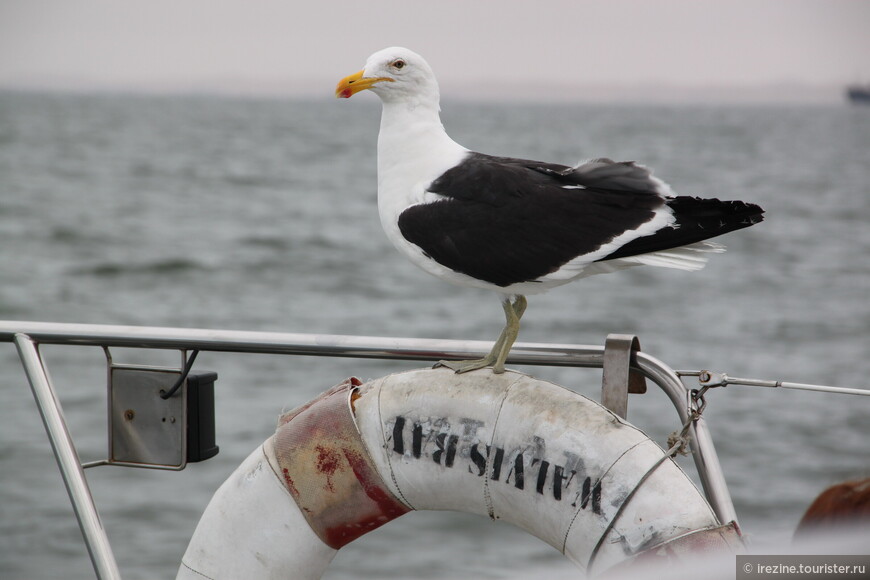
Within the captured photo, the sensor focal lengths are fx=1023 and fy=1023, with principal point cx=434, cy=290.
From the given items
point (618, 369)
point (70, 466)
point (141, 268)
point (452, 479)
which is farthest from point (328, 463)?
point (141, 268)

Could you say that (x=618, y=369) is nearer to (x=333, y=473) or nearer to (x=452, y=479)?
(x=452, y=479)

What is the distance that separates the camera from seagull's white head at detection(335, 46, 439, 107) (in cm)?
238

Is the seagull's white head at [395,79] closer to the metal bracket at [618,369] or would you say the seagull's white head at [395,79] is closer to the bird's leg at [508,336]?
the bird's leg at [508,336]

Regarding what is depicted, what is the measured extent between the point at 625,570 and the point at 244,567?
893mm

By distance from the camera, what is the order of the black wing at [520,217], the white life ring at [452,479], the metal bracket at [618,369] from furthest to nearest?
the black wing at [520,217]
the metal bracket at [618,369]
the white life ring at [452,479]

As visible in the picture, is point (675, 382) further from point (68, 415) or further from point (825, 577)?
point (68, 415)

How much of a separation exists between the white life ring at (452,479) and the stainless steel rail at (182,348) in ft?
0.23

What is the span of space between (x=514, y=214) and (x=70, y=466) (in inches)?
44.2

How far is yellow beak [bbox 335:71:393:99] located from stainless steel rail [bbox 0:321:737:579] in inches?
22.6

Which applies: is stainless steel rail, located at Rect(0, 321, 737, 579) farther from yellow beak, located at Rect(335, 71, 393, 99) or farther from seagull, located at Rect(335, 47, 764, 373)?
yellow beak, located at Rect(335, 71, 393, 99)

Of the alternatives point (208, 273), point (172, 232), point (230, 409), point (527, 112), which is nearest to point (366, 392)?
point (230, 409)

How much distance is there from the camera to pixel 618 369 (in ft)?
6.94

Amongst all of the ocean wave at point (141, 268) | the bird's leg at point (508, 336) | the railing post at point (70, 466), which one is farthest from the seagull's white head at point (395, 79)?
the ocean wave at point (141, 268)

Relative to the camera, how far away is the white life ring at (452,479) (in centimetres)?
195
